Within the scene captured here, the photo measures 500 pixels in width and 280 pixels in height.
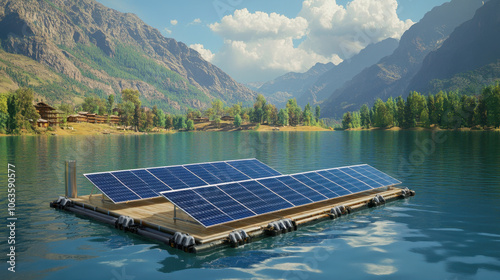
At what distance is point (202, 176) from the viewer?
33219 millimetres

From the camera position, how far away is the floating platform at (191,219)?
20547mm

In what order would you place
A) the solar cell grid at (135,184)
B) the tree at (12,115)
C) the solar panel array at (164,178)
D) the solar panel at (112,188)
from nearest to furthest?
the solar panel at (112,188), the solar panel array at (164,178), the solar cell grid at (135,184), the tree at (12,115)

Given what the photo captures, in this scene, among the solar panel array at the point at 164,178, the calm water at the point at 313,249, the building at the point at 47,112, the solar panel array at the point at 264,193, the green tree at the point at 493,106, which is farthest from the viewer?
the building at the point at 47,112

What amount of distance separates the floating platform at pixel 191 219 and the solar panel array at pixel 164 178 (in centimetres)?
99

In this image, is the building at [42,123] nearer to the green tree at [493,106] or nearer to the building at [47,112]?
the building at [47,112]

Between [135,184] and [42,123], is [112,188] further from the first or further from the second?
[42,123]

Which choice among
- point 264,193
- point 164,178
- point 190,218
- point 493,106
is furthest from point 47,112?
point 493,106

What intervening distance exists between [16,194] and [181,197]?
2107 centimetres

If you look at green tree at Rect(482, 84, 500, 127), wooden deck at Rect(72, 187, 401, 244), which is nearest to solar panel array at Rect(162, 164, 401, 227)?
wooden deck at Rect(72, 187, 401, 244)

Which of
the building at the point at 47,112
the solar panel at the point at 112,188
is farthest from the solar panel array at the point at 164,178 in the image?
the building at the point at 47,112

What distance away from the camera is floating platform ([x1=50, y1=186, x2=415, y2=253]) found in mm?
20547

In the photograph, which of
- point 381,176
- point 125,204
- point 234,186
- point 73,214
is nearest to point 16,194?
point 73,214

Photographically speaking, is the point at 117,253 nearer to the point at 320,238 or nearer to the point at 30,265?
the point at 30,265

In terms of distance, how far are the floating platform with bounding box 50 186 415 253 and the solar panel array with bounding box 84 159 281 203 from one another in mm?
985
